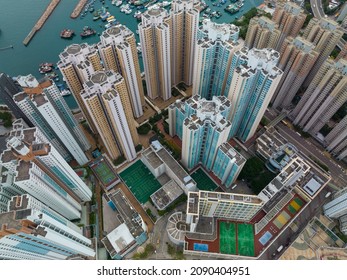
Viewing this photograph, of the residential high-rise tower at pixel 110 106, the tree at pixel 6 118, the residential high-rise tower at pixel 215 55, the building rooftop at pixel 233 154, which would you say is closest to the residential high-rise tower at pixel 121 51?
the residential high-rise tower at pixel 110 106

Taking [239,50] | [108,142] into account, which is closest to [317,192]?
[239,50]

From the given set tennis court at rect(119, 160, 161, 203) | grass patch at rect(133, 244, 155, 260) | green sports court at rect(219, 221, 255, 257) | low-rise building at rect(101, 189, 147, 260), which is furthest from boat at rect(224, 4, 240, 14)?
grass patch at rect(133, 244, 155, 260)

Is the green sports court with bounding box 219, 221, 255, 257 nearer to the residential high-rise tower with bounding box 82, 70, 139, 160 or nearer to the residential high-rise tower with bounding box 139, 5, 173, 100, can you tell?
the residential high-rise tower with bounding box 82, 70, 139, 160

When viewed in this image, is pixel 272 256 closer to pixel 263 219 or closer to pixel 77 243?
pixel 263 219

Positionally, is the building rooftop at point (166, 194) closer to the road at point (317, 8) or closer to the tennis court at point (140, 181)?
the tennis court at point (140, 181)

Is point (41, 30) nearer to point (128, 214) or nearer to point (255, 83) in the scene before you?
point (128, 214)
